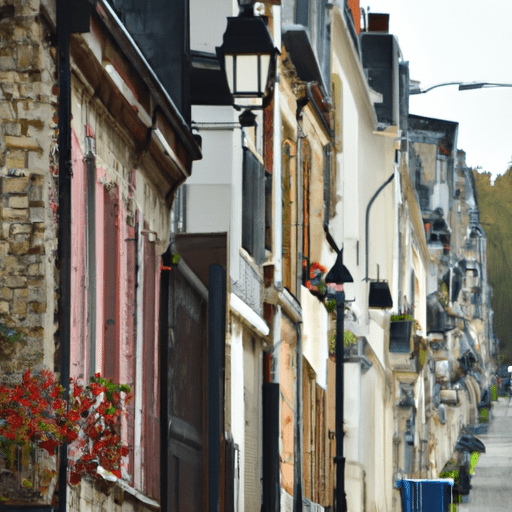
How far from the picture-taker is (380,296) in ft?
100

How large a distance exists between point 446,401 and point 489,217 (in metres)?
118

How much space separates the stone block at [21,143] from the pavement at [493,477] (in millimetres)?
41802

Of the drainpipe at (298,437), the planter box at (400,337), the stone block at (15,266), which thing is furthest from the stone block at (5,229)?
the planter box at (400,337)

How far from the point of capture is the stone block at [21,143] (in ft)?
27.9

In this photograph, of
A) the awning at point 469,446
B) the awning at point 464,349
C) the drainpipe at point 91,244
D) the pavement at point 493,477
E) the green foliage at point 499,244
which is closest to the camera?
the drainpipe at point 91,244

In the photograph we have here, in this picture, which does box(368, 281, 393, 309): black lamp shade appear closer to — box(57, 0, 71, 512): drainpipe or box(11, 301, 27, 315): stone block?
box(57, 0, 71, 512): drainpipe

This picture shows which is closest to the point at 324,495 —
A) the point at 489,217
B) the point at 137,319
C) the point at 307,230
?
the point at 307,230

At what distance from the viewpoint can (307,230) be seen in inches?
907

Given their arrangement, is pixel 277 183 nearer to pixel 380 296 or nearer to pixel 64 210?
pixel 64 210

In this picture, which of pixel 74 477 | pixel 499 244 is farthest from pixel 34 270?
pixel 499 244

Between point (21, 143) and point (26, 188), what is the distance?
248 millimetres

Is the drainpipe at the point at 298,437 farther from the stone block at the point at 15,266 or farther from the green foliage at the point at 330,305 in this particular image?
the stone block at the point at 15,266

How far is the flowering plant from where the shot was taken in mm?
8086

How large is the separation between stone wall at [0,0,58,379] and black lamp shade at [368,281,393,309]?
22.1 m
